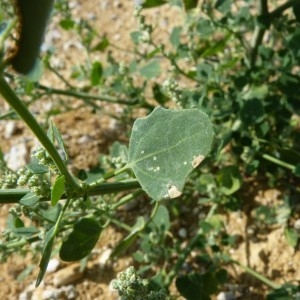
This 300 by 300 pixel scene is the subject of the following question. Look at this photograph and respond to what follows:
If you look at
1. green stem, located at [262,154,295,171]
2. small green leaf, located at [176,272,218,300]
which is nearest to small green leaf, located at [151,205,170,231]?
small green leaf, located at [176,272,218,300]

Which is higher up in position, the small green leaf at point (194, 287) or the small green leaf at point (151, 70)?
the small green leaf at point (151, 70)

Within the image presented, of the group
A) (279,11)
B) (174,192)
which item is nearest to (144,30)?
(279,11)

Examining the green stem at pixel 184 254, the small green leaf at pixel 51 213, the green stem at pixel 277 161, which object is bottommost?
the green stem at pixel 184 254

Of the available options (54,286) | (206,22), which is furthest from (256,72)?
(54,286)

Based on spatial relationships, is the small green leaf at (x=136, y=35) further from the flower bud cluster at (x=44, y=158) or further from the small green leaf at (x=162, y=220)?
the flower bud cluster at (x=44, y=158)

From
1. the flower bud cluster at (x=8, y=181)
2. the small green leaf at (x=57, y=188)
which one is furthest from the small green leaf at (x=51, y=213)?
the small green leaf at (x=57, y=188)

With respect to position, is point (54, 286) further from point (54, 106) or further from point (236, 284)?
point (54, 106)

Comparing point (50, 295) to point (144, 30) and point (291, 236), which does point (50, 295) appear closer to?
point (291, 236)
